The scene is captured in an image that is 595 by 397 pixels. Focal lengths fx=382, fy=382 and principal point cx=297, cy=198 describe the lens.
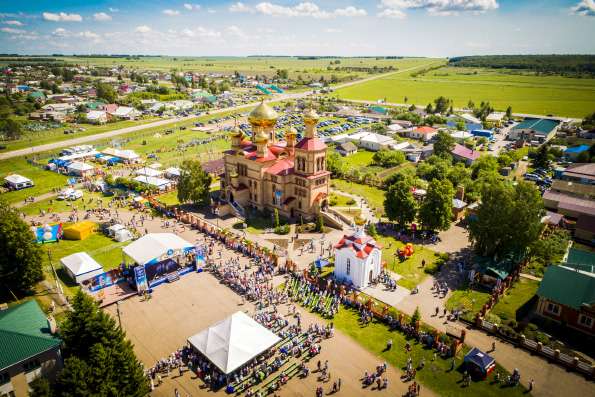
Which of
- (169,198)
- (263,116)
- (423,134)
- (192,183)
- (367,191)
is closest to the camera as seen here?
(192,183)

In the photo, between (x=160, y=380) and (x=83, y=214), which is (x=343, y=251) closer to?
(x=160, y=380)

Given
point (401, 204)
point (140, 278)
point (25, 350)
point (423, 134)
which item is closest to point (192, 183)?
point (140, 278)


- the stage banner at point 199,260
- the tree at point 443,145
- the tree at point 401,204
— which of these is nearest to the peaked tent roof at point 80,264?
the stage banner at point 199,260

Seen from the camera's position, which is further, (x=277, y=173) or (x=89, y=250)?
(x=277, y=173)

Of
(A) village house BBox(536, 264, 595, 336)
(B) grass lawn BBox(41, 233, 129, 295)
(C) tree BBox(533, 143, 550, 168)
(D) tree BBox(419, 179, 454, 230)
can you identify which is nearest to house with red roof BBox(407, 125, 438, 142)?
(C) tree BBox(533, 143, 550, 168)

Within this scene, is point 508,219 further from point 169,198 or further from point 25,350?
point 169,198

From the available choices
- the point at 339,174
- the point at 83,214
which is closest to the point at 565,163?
the point at 339,174
